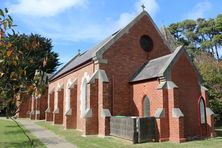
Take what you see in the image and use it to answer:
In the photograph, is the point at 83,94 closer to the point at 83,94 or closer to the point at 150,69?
the point at 83,94

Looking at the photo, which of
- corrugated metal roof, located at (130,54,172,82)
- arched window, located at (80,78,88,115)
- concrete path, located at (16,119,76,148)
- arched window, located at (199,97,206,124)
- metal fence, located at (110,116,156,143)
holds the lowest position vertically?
concrete path, located at (16,119,76,148)

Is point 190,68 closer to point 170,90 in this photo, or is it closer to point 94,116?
point 170,90

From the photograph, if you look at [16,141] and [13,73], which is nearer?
[13,73]

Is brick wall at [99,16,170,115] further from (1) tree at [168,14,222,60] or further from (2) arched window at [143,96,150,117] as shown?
(1) tree at [168,14,222,60]

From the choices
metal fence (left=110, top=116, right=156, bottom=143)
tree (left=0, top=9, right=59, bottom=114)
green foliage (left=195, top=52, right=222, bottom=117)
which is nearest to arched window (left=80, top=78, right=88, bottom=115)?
metal fence (left=110, top=116, right=156, bottom=143)

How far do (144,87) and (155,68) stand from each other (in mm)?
1714

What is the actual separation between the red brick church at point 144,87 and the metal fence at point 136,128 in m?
0.55

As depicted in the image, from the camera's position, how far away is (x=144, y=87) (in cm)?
2030

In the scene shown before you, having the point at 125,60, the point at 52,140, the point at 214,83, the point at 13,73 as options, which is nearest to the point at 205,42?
the point at 214,83

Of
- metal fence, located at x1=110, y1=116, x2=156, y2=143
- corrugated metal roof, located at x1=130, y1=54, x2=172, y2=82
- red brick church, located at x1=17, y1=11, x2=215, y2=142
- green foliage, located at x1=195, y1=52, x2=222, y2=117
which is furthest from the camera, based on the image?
green foliage, located at x1=195, y1=52, x2=222, y2=117

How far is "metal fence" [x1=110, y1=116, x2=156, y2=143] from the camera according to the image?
16.8 metres

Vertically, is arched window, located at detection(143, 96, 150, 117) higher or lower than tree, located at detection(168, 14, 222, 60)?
lower

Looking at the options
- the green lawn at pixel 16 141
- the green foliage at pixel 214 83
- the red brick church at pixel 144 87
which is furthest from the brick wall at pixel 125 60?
the green foliage at pixel 214 83

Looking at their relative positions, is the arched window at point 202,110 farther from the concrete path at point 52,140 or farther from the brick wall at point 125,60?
the concrete path at point 52,140
